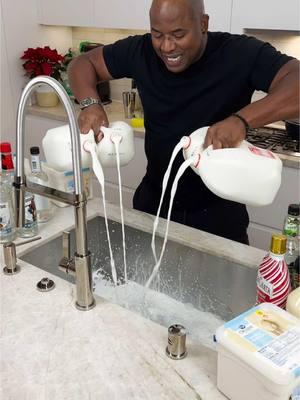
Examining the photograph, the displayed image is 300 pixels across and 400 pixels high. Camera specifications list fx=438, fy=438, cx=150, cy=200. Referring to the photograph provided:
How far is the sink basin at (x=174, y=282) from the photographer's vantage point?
1175 millimetres

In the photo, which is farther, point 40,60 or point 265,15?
point 40,60

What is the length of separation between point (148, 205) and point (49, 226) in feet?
1.41

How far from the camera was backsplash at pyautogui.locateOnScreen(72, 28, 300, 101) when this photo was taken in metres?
2.34

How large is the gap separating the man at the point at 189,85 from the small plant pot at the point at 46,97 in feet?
4.33

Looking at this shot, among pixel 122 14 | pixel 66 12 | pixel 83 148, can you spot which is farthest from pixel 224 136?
pixel 66 12

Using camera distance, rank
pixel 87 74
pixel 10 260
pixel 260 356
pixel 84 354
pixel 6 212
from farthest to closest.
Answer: pixel 87 74 → pixel 6 212 → pixel 10 260 → pixel 84 354 → pixel 260 356

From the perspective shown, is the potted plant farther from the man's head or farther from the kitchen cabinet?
the man's head

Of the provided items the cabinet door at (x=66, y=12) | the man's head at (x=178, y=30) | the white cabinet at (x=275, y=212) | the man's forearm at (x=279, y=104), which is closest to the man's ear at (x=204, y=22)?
the man's head at (x=178, y=30)

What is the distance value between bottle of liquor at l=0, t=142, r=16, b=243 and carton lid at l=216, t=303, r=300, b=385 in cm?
76

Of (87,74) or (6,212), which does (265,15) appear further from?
(6,212)

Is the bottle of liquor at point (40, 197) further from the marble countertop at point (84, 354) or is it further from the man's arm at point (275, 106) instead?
the man's arm at point (275, 106)

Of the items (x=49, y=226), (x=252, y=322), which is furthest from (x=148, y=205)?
(x=252, y=322)

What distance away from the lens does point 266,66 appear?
4.38 ft

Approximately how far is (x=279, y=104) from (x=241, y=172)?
1.10 feet
